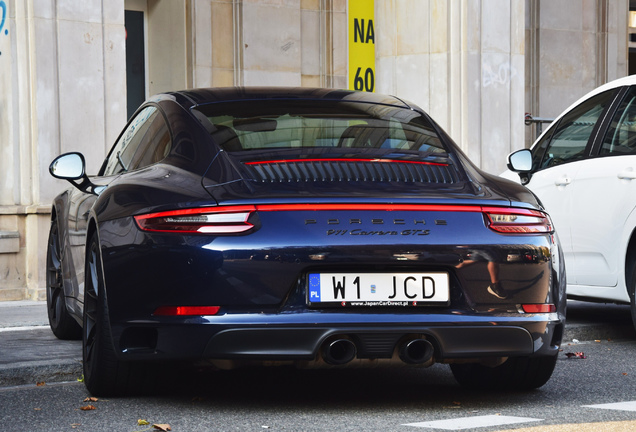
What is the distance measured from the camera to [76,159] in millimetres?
6324

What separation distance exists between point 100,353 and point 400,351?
→ 52.8 inches

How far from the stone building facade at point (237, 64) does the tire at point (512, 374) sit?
579cm

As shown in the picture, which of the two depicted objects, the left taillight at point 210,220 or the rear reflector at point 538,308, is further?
the rear reflector at point 538,308

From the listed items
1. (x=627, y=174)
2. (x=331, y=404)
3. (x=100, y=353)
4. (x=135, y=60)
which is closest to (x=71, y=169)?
(x=100, y=353)

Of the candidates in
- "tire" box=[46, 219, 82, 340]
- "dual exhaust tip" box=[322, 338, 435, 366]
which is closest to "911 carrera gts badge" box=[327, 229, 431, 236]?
"dual exhaust tip" box=[322, 338, 435, 366]

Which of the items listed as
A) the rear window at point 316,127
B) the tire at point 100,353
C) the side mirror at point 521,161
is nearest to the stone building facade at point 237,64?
the side mirror at point 521,161

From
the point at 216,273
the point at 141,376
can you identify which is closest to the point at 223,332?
the point at 216,273

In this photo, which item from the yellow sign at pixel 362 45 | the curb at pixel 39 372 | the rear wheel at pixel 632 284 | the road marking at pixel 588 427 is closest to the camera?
the road marking at pixel 588 427

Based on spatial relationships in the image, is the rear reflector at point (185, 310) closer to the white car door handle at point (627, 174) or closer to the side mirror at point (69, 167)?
A: the side mirror at point (69, 167)

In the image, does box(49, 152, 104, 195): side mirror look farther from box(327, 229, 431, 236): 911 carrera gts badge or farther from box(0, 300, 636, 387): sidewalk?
box(327, 229, 431, 236): 911 carrera gts badge

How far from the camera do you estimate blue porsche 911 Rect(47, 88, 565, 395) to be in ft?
15.3

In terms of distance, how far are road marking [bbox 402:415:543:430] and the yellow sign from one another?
10017mm

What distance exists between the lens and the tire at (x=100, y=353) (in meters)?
5.11

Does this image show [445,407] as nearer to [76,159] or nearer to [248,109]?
[248,109]
